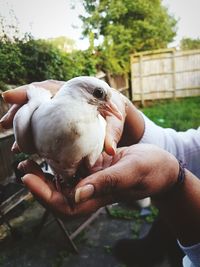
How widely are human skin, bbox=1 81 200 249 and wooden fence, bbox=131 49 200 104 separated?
27.5ft

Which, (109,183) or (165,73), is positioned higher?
(109,183)

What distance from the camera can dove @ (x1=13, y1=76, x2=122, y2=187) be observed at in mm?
917

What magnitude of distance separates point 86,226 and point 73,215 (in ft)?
7.37

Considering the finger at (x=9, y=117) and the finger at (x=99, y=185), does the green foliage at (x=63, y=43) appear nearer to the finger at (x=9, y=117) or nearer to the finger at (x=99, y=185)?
the finger at (x=9, y=117)

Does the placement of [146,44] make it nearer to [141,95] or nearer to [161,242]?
[141,95]

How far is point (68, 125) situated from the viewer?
0.91m

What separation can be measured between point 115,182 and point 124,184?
4cm

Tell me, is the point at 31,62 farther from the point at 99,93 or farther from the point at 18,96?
the point at 99,93

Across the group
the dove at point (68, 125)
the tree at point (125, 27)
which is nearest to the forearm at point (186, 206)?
the dove at point (68, 125)

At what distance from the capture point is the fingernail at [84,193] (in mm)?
775

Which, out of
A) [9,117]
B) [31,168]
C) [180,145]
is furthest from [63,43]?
[31,168]

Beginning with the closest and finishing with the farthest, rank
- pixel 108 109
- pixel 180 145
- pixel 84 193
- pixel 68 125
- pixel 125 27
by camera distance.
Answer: pixel 84 193, pixel 68 125, pixel 108 109, pixel 180 145, pixel 125 27

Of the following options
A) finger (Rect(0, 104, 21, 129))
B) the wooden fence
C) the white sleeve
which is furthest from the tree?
finger (Rect(0, 104, 21, 129))

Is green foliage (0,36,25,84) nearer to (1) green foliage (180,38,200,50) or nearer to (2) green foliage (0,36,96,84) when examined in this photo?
(2) green foliage (0,36,96,84)
